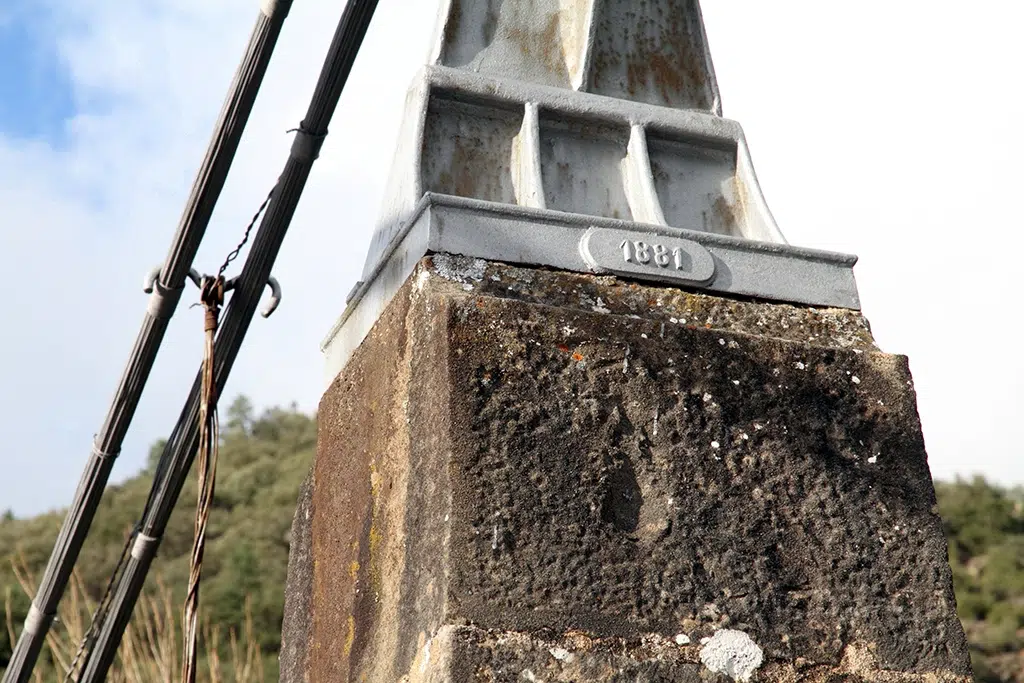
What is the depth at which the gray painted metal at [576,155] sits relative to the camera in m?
1.83

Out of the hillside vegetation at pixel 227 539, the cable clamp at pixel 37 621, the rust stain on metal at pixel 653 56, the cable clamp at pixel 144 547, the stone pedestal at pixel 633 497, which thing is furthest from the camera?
the hillside vegetation at pixel 227 539

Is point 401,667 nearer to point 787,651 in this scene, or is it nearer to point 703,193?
point 787,651

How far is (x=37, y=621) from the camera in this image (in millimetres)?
2885

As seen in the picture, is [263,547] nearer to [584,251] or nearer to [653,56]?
[653,56]

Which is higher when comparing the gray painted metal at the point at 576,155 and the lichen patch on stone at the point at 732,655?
the gray painted metal at the point at 576,155

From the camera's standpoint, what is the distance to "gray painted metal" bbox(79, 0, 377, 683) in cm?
198

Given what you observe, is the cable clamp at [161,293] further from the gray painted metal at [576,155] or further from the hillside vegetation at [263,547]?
the hillside vegetation at [263,547]

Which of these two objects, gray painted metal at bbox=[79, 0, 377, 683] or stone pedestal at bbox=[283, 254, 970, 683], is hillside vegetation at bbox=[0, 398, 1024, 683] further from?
stone pedestal at bbox=[283, 254, 970, 683]

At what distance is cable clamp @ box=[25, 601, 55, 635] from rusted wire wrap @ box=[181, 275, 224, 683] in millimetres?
1218

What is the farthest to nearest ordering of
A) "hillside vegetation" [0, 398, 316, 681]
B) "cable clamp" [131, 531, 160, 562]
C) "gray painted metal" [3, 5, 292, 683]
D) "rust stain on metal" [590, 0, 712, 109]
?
"hillside vegetation" [0, 398, 316, 681] → "cable clamp" [131, 531, 160, 562] → "rust stain on metal" [590, 0, 712, 109] → "gray painted metal" [3, 5, 292, 683]

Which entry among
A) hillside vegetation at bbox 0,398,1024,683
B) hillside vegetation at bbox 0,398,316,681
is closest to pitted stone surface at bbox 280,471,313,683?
hillside vegetation at bbox 0,398,316,681

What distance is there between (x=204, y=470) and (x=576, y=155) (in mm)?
755

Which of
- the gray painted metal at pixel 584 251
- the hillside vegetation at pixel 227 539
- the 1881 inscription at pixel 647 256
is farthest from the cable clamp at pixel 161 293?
the hillside vegetation at pixel 227 539

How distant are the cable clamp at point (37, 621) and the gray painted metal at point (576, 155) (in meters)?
1.25
